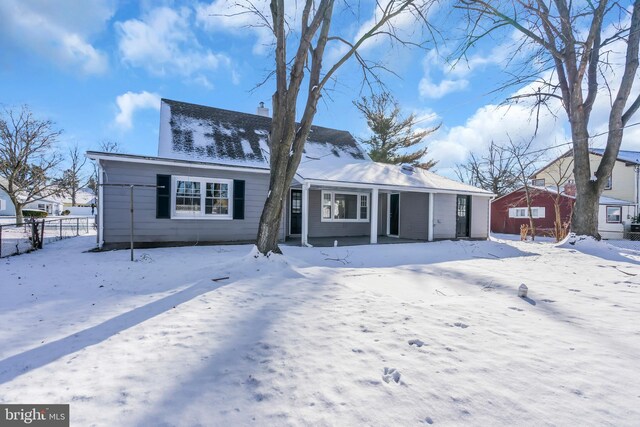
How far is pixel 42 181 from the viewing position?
20.7 meters

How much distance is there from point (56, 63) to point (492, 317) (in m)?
16.6

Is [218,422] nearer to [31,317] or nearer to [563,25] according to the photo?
[31,317]

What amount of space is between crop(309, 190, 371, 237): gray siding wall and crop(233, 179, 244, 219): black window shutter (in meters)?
3.18

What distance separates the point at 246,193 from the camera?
412 inches

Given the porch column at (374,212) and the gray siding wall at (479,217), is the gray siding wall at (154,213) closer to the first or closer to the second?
the porch column at (374,212)

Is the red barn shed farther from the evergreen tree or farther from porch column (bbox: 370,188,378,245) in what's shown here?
porch column (bbox: 370,188,378,245)

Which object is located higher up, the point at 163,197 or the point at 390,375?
the point at 163,197

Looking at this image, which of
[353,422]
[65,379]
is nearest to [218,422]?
[353,422]

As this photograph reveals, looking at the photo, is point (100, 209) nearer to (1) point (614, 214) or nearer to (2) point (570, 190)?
(2) point (570, 190)

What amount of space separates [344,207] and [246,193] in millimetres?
4795

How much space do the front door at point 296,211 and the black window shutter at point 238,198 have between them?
7.90 ft

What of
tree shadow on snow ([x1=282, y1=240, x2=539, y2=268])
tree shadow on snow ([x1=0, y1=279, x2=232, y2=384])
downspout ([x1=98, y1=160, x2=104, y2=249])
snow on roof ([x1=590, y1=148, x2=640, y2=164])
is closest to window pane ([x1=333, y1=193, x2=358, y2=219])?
tree shadow on snow ([x1=282, y1=240, x2=539, y2=268])

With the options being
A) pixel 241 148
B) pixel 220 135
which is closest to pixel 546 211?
pixel 241 148

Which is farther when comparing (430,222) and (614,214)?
(614,214)
